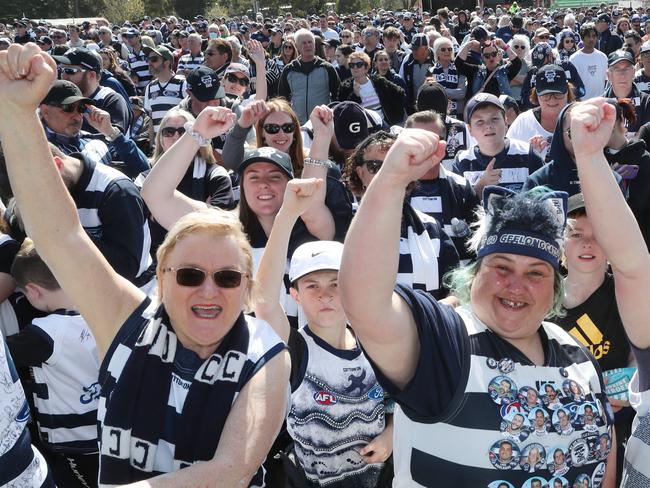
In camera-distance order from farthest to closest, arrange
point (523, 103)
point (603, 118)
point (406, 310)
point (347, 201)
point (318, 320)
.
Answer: point (523, 103)
point (347, 201)
point (318, 320)
point (603, 118)
point (406, 310)

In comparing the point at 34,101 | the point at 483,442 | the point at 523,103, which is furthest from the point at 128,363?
the point at 523,103

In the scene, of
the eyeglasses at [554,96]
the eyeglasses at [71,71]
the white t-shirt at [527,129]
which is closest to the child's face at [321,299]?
the white t-shirt at [527,129]

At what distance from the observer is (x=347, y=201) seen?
3.82 meters

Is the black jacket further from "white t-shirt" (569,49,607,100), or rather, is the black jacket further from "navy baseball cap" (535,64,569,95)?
"white t-shirt" (569,49,607,100)

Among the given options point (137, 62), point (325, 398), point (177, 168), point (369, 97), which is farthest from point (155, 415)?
point (137, 62)

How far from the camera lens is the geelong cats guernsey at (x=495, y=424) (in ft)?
6.34

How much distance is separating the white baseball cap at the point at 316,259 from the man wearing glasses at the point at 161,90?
5024mm

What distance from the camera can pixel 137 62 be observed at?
13.3 m

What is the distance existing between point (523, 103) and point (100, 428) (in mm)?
7957

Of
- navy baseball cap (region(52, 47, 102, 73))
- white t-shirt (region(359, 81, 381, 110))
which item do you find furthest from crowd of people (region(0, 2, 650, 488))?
white t-shirt (region(359, 81, 381, 110))

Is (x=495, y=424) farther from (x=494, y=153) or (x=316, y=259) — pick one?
(x=494, y=153)

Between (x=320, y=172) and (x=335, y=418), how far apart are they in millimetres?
1351

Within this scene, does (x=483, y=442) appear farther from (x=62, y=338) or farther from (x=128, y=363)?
(x=62, y=338)

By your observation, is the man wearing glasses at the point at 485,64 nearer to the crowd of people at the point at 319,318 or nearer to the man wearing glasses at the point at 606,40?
the crowd of people at the point at 319,318
